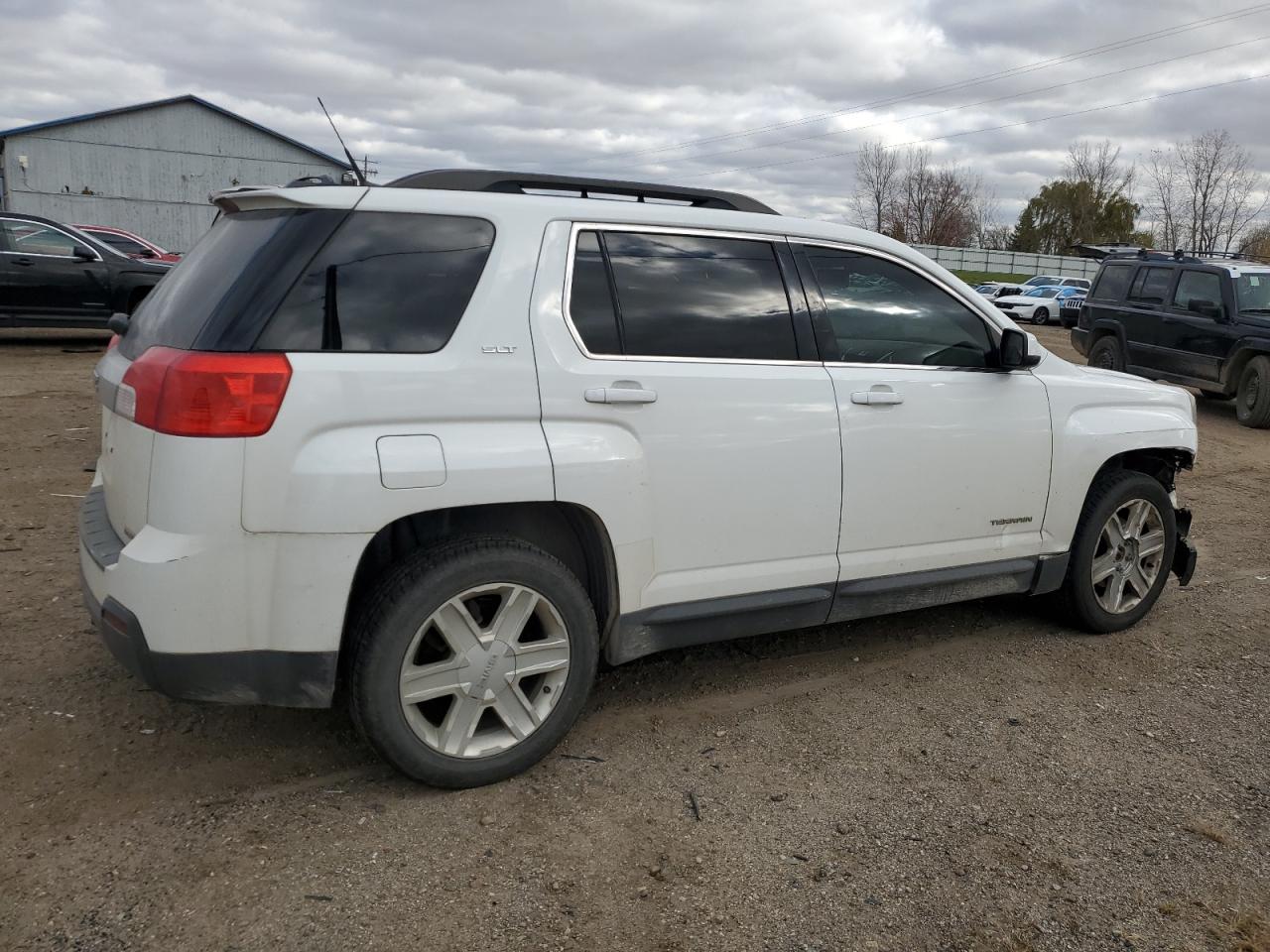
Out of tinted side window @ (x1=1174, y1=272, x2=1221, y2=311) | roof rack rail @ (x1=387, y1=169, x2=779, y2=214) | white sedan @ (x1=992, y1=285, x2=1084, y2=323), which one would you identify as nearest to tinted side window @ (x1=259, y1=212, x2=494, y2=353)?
roof rack rail @ (x1=387, y1=169, x2=779, y2=214)

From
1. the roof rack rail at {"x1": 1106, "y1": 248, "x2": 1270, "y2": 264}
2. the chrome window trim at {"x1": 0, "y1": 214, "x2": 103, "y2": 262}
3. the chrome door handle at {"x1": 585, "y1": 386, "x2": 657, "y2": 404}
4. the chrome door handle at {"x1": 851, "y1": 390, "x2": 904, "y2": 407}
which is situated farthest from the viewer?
the roof rack rail at {"x1": 1106, "y1": 248, "x2": 1270, "y2": 264}

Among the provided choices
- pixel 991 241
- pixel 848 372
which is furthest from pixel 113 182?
pixel 991 241

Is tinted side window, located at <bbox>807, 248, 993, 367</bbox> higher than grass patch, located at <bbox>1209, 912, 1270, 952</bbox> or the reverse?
higher

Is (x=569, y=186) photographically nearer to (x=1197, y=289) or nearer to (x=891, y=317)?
(x=891, y=317)

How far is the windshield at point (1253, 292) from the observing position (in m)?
12.1

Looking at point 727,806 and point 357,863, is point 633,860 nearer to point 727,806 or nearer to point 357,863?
point 727,806

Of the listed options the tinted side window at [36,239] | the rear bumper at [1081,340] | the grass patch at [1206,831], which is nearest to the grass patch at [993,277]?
the rear bumper at [1081,340]

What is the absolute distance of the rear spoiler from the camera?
302 cm

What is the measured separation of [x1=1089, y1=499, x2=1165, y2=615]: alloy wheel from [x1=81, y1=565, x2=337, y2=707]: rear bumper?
345 centimetres

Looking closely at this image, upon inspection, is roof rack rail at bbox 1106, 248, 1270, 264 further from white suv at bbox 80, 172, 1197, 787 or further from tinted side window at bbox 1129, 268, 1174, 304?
white suv at bbox 80, 172, 1197, 787

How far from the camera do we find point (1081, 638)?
4777mm

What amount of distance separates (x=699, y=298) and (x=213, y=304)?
62.1 inches

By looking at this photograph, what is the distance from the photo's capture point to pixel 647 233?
3533 millimetres

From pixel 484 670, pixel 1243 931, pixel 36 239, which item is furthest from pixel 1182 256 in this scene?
pixel 36 239
